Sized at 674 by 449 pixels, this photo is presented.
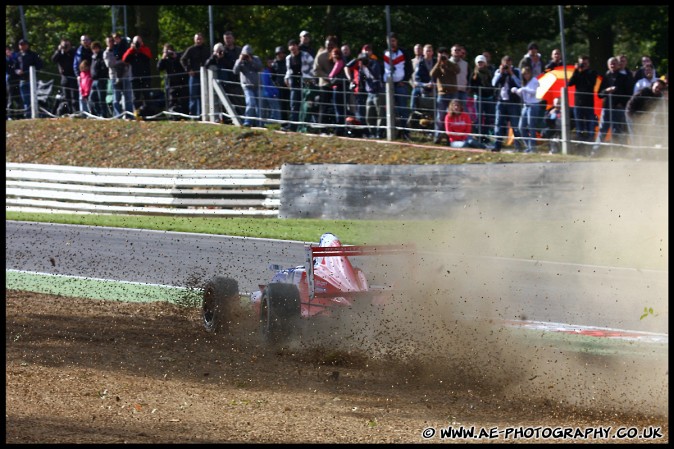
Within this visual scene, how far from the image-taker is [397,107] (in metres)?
18.4

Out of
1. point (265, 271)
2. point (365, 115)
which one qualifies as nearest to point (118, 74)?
point (365, 115)

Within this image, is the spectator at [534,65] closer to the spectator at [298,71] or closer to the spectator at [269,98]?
the spectator at [298,71]

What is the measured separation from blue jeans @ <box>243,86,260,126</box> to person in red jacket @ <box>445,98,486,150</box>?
400 cm

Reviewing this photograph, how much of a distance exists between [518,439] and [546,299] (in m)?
4.58

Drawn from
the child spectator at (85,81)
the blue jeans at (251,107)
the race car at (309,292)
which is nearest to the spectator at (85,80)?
the child spectator at (85,81)

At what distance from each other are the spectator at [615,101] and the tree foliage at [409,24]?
13.4 metres

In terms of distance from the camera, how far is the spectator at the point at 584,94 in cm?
1669

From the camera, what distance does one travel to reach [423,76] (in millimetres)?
17625

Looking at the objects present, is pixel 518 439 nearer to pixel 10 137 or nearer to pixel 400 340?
pixel 400 340

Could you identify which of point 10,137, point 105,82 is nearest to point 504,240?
point 105,82

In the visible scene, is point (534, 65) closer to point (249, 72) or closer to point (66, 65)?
point (249, 72)

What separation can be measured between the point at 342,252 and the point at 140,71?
13.5m

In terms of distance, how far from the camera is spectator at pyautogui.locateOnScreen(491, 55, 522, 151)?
16.9 metres

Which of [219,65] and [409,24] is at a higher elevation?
[409,24]
